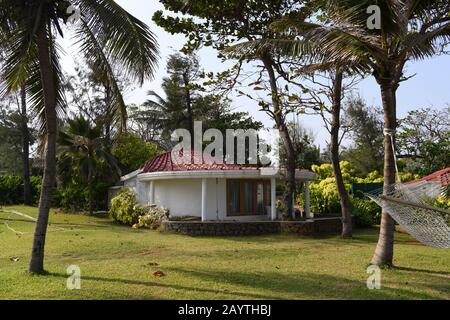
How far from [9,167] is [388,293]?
121 feet

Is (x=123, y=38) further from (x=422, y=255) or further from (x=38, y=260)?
(x=422, y=255)

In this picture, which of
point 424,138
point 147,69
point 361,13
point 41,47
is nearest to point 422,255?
point 361,13

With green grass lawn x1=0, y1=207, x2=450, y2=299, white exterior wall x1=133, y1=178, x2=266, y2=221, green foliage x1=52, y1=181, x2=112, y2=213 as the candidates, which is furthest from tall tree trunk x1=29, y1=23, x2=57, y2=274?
green foliage x1=52, y1=181, x2=112, y2=213

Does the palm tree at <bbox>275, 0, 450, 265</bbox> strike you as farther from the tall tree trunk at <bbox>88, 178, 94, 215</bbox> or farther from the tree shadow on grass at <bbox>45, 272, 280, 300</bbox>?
the tall tree trunk at <bbox>88, 178, 94, 215</bbox>

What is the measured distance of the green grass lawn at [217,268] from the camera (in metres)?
7.28

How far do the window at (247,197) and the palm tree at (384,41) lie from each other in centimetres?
962

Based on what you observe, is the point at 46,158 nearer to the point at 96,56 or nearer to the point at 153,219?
the point at 96,56

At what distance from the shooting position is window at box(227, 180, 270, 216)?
61.7 feet

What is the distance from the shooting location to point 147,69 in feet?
28.6

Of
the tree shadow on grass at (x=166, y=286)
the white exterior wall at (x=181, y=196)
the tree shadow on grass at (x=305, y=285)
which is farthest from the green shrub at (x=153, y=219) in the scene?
the tree shadow on grass at (x=166, y=286)

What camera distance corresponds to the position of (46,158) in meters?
8.60

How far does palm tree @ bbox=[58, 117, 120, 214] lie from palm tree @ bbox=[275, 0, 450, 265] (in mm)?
15447

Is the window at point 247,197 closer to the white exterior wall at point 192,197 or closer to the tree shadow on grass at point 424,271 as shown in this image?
the white exterior wall at point 192,197

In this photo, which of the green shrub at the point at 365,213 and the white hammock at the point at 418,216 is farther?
the green shrub at the point at 365,213
